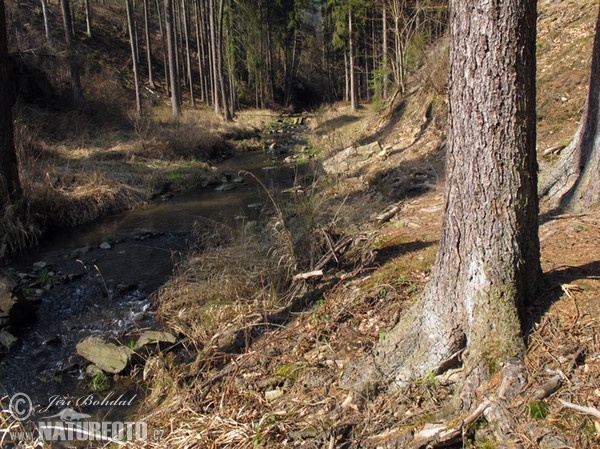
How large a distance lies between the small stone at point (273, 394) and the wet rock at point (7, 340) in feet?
12.2

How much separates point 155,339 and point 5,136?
6022 mm

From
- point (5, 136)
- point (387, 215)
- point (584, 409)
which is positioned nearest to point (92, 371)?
point (387, 215)

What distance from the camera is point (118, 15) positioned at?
149 feet

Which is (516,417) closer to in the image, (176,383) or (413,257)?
(413,257)

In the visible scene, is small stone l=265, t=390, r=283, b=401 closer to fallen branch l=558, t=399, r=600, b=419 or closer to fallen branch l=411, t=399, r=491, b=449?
fallen branch l=411, t=399, r=491, b=449

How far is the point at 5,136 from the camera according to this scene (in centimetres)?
888

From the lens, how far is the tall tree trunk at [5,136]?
865 centimetres

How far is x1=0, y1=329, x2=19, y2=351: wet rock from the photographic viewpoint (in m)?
5.67

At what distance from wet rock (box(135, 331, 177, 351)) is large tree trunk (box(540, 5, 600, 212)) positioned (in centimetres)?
473

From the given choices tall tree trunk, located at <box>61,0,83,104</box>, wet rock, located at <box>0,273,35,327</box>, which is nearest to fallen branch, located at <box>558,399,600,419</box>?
wet rock, located at <box>0,273,35,327</box>

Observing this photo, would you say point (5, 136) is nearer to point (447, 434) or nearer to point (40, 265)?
point (40, 265)

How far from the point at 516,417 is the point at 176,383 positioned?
118 inches

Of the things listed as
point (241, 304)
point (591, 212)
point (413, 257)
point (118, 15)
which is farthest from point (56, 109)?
point (118, 15)

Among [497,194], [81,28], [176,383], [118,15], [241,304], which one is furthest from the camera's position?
[118,15]
